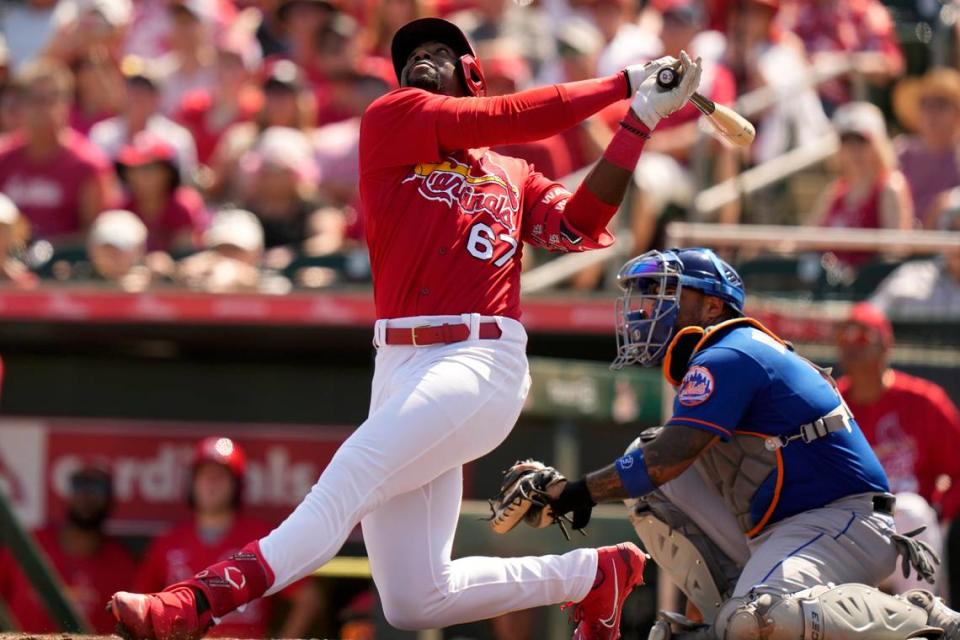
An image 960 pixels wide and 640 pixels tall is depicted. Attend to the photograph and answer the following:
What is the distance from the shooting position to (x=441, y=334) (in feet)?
14.4

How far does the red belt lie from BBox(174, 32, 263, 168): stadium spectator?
550cm

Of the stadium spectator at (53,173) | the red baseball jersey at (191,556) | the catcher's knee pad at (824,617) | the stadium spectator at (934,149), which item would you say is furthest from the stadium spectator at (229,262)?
the catcher's knee pad at (824,617)

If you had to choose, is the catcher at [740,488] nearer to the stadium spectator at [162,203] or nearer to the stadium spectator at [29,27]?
the stadium spectator at [162,203]

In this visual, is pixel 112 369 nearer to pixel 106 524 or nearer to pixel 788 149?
pixel 106 524

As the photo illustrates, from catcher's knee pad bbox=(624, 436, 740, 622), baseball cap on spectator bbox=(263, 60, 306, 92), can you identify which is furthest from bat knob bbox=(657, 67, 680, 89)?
baseball cap on spectator bbox=(263, 60, 306, 92)

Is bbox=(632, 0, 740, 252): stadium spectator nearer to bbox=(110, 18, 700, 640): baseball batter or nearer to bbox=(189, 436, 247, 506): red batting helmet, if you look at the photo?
bbox=(189, 436, 247, 506): red batting helmet

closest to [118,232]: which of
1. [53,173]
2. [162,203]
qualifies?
[162,203]

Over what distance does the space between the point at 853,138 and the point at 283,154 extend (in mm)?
2887

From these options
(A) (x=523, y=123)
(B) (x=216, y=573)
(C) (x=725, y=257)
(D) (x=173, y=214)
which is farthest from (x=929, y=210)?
(B) (x=216, y=573)

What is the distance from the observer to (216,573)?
4.15 meters

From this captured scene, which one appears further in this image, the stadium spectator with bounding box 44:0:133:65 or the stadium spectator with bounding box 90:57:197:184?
the stadium spectator with bounding box 44:0:133:65

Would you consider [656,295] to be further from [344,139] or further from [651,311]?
[344,139]

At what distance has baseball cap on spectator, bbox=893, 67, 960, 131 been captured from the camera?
8484 millimetres

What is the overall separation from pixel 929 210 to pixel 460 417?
16.0 ft
